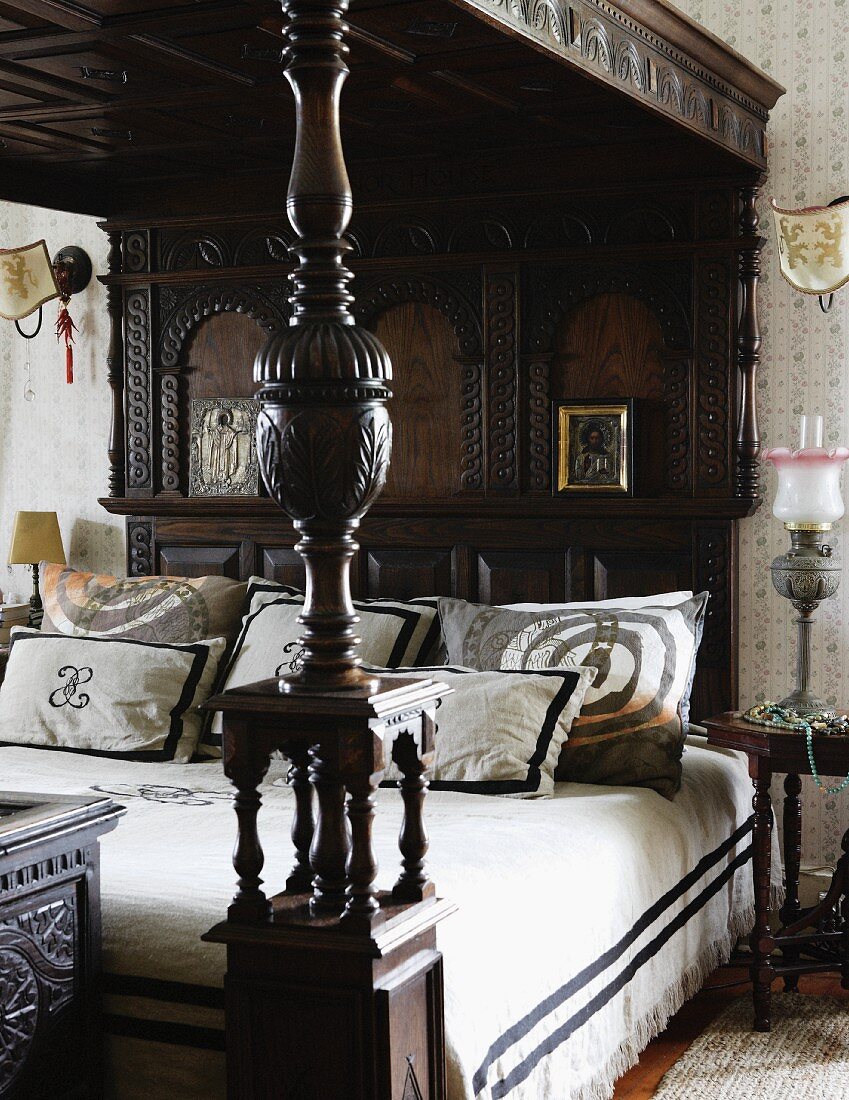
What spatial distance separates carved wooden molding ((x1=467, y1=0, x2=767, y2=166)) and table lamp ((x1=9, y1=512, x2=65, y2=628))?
2.78 meters

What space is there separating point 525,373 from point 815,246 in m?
0.95

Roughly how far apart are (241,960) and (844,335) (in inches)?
112

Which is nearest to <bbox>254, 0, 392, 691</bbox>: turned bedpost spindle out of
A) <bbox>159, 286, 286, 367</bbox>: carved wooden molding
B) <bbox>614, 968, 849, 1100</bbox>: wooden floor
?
<bbox>614, 968, 849, 1100</bbox>: wooden floor

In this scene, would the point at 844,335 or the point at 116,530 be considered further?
the point at 116,530

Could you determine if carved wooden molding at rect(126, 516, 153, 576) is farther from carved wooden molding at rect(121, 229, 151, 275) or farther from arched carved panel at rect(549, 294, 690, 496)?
arched carved panel at rect(549, 294, 690, 496)

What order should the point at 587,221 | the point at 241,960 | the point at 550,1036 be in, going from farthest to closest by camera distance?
the point at 587,221 < the point at 550,1036 < the point at 241,960

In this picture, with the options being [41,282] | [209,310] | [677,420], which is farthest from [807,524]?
[41,282]

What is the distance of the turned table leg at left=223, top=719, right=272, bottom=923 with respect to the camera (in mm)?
2223

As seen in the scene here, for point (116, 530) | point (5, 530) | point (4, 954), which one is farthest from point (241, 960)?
point (5, 530)

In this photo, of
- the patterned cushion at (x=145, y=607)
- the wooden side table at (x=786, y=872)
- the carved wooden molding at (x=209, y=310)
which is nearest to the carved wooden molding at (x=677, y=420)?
the wooden side table at (x=786, y=872)

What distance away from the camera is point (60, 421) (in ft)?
17.8

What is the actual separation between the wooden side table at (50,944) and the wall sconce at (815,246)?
264 centimetres

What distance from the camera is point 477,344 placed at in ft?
15.0

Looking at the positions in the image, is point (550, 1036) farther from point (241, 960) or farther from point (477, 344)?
point (477, 344)
